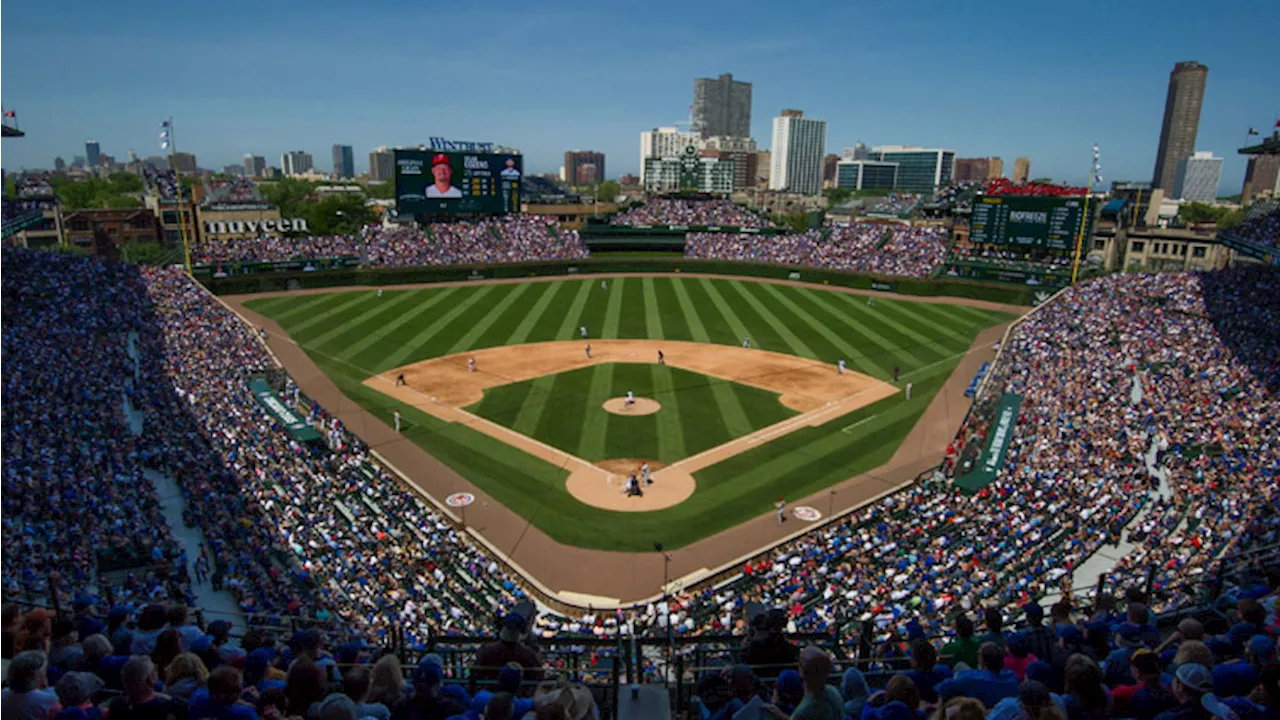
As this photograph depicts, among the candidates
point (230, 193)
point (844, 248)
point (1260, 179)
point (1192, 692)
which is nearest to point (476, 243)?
point (844, 248)

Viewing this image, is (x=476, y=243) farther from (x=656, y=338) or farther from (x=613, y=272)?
(x=656, y=338)

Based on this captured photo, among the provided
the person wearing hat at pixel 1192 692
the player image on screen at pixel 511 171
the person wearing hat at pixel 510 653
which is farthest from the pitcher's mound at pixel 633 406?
the player image on screen at pixel 511 171

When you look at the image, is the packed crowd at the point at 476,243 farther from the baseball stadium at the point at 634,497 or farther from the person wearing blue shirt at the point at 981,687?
the person wearing blue shirt at the point at 981,687

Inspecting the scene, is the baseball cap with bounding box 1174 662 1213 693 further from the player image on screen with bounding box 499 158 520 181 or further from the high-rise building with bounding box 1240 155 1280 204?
the high-rise building with bounding box 1240 155 1280 204

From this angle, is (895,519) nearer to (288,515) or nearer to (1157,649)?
(1157,649)

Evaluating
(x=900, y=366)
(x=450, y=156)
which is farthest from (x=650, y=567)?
(x=450, y=156)

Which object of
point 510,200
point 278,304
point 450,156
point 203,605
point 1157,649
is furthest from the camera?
point 510,200
